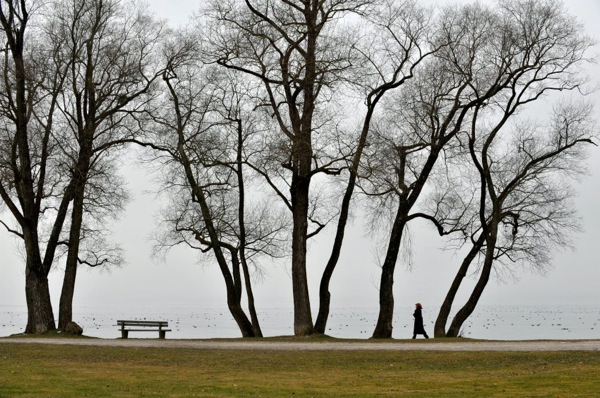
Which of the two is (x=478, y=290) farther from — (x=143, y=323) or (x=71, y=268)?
(x=71, y=268)

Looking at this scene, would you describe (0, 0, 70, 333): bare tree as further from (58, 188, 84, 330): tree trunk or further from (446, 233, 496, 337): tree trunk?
(446, 233, 496, 337): tree trunk

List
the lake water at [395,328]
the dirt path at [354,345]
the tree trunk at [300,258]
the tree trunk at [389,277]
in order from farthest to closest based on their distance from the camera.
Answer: the lake water at [395,328] → the tree trunk at [389,277] → the tree trunk at [300,258] → the dirt path at [354,345]

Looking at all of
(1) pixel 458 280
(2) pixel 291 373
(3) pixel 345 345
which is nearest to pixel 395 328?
(1) pixel 458 280

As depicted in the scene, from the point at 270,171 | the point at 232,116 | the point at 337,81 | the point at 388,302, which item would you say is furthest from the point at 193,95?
the point at 388,302

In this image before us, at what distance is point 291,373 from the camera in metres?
20.2

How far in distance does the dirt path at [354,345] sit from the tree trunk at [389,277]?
5595 millimetres

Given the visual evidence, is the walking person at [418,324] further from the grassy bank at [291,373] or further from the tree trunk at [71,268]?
the tree trunk at [71,268]

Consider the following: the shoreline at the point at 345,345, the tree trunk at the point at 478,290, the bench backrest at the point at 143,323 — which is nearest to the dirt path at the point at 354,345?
the shoreline at the point at 345,345

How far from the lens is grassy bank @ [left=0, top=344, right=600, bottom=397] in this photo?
1675 centimetres

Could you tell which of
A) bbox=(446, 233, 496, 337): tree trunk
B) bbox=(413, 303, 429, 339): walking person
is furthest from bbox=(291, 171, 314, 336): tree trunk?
bbox=(446, 233, 496, 337): tree trunk

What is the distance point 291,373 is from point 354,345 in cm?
791

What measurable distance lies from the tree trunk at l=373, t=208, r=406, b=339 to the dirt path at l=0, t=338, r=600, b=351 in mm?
5595

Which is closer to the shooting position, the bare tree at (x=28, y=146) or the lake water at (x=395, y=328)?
the bare tree at (x=28, y=146)

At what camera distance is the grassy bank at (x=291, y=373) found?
16.8 m
